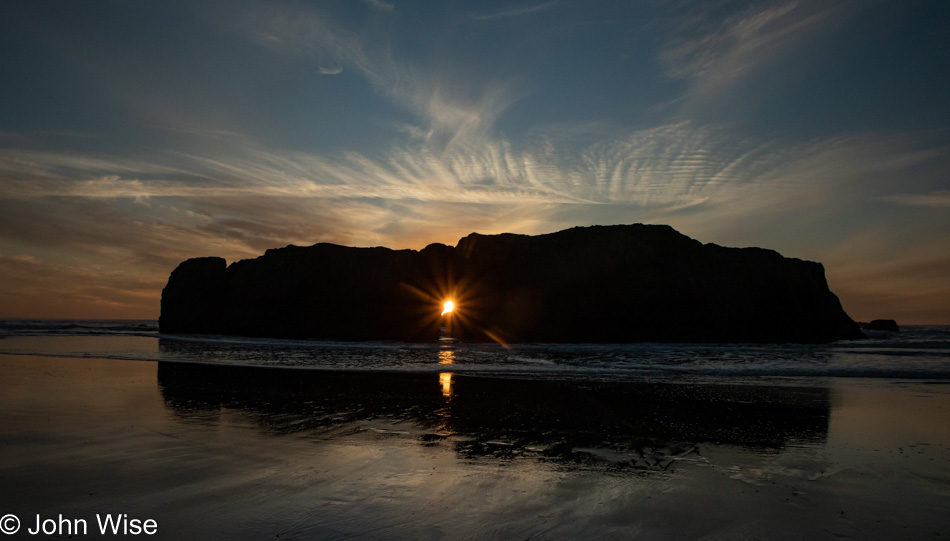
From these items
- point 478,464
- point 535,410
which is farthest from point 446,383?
point 478,464

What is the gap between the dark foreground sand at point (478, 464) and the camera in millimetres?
3662

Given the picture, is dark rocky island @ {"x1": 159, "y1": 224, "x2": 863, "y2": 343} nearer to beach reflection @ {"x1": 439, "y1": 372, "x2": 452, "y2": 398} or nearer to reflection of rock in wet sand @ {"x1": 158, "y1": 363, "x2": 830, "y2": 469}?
beach reflection @ {"x1": 439, "y1": 372, "x2": 452, "y2": 398}

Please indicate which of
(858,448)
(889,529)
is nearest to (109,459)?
(889,529)

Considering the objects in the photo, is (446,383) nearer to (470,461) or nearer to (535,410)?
(535,410)

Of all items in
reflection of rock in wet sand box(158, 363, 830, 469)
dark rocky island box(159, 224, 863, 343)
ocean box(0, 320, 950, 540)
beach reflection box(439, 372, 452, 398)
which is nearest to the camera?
ocean box(0, 320, 950, 540)

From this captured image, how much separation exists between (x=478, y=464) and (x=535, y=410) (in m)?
3.51

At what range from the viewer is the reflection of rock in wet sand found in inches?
244

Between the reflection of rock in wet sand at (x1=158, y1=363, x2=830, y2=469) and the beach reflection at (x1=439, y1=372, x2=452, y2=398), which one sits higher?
the reflection of rock in wet sand at (x1=158, y1=363, x2=830, y2=469)

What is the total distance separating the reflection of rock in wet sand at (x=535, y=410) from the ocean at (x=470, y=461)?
0.20 feet

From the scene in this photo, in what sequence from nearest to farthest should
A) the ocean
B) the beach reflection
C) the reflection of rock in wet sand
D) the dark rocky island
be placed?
1. the ocean
2. the reflection of rock in wet sand
3. the beach reflection
4. the dark rocky island

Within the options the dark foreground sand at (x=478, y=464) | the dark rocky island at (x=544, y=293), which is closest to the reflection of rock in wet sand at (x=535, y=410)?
the dark foreground sand at (x=478, y=464)

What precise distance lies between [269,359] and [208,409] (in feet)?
37.8

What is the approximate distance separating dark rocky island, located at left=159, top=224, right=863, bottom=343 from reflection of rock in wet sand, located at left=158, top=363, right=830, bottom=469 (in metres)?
23.7

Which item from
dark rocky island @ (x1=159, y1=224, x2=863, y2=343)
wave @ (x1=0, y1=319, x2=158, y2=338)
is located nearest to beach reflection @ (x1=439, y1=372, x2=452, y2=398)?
dark rocky island @ (x1=159, y1=224, x2=863, y2=343)
